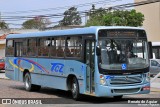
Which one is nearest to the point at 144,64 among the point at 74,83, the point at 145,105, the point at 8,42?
the point at 145,105

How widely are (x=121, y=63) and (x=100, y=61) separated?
0.76m

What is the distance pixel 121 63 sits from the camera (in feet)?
49.8

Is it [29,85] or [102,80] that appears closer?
[102,80]

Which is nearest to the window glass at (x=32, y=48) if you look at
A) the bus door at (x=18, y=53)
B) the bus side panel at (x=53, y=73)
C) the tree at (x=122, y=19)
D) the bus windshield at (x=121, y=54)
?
the bus side panel at (x=53, y=73)

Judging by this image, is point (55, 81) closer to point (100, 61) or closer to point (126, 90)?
point (100, 61)

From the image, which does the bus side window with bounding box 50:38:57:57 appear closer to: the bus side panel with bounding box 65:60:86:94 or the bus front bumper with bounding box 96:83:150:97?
the bus side panel with bounding box 65:60:86:94

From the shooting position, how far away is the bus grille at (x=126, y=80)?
15.0 metres

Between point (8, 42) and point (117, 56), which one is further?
point (8, 42)

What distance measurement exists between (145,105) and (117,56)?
2155 millimetres

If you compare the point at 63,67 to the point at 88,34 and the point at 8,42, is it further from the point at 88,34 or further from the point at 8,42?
Result: the point at 8,42

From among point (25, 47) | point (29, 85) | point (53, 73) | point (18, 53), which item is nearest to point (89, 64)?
point (53, 73)

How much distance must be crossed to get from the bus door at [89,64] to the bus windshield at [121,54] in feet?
1.87

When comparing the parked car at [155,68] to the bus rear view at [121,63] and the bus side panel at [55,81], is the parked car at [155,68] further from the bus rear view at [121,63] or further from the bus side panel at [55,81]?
the bus rear view at [121,63]

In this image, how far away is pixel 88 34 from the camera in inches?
632
